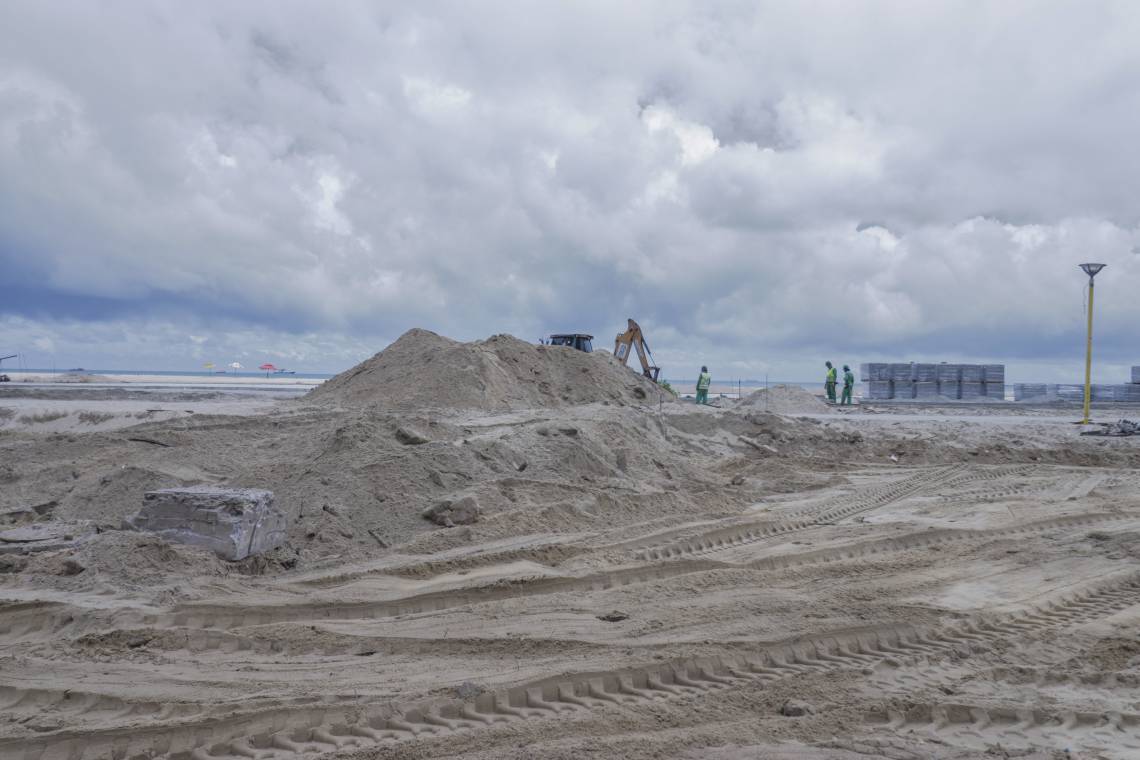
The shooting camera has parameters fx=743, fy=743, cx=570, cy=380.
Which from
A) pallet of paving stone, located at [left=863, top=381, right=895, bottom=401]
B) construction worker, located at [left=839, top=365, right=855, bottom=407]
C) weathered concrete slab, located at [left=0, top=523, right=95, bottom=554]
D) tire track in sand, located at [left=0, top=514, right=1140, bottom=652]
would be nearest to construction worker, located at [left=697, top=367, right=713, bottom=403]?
construction worker, located at [left=839, top=365, right=855, bottom=407]

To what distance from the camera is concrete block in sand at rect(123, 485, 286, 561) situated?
21.0 feet

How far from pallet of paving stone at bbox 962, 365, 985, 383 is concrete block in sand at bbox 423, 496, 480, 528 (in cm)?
3205

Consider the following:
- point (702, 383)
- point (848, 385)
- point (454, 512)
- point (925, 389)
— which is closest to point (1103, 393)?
point (925, 389)

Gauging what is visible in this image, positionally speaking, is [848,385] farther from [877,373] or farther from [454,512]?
[454,512]

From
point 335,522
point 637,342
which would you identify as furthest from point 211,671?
point 637,342

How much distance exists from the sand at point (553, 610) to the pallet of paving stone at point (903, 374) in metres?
23.1

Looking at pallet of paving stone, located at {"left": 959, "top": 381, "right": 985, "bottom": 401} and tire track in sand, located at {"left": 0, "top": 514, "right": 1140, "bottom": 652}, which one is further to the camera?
pallet of paving stone, located at {"left": 959, "top": 381, "right": 985, "bottom": 401}

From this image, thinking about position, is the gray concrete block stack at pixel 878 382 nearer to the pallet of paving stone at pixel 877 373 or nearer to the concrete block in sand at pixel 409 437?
the pallet of paving stone at pixel 877 373

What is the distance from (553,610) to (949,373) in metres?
33.5

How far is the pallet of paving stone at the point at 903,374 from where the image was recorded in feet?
112

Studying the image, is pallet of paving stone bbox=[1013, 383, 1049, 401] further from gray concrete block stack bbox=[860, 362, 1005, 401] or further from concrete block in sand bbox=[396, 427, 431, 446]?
concrete block in sand bbox=[396, 427, 431, 446]

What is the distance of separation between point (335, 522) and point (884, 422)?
648 inches

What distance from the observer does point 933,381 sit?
33.8m

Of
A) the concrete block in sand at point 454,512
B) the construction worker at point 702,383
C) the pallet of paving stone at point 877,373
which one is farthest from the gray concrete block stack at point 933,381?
the concrete block in sand at point 454,512
